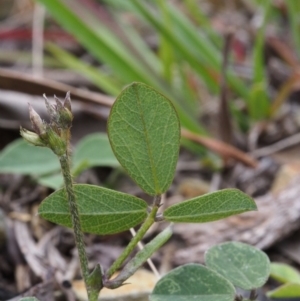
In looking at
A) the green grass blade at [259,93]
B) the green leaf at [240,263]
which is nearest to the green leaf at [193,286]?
the green leaf at [240,263]

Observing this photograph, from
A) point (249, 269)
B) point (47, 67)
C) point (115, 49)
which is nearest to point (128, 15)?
point (47, 67)

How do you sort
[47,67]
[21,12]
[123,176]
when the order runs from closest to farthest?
1. [123,176]
2. [47,67]
3. [21,12]

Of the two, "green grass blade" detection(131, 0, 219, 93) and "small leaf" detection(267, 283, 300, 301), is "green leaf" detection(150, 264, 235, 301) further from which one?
"green grass blade" detection(131, 0, 219, 93)

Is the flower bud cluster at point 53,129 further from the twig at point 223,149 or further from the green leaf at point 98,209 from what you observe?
the twig at point 223,149

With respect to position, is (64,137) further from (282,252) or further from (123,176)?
(123,176)

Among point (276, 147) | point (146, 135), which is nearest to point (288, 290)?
point (146, 135)

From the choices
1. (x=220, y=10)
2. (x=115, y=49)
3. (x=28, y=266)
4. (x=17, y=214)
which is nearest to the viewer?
(x=28, y=266)

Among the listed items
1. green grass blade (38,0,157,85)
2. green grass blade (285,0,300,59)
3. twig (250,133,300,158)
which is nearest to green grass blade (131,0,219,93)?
green grass blade (38,0,157,85)
